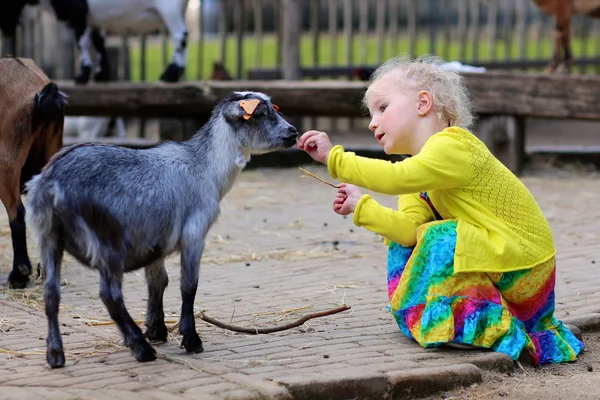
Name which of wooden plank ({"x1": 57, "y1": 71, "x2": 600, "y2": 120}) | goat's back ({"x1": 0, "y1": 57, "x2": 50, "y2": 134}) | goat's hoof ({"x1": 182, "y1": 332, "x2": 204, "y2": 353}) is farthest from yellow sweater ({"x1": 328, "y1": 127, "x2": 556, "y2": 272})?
wooden plank ({"x1": 57, "y1": 71, "x2": 600, "y2": 120})

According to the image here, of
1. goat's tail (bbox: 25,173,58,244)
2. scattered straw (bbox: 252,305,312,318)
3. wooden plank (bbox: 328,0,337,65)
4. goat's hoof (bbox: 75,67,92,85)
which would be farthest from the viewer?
wooden plank (bbox: 328,0,337,65)

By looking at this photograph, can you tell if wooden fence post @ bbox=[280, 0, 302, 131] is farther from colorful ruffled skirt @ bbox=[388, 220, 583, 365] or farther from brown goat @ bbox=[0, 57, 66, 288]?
colorful ruffled skirt @ bbox=[388, 220, 583, 365]

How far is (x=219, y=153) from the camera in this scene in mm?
4137

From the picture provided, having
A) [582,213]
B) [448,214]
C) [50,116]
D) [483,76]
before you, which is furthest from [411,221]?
[483,76]

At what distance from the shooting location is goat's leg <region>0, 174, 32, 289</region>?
18.1 feet

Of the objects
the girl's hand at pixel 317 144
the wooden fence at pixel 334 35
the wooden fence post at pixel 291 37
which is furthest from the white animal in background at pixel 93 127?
the girl's hand at pixel 317 144

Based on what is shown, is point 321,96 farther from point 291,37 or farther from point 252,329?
point 252,329

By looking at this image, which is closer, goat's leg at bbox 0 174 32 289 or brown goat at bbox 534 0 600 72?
goat's leg at bbox 0 174 32 289

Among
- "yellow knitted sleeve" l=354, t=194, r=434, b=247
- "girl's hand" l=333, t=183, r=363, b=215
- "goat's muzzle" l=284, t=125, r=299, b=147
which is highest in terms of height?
"goat's muzzle" l=284, t=125, r=299, b=147

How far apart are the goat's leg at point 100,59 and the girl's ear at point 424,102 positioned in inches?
278

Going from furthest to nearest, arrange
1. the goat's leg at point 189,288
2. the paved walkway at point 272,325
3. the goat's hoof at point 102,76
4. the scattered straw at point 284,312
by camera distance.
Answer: the goat's hoof at point 102,76, the scattered straw at point 284,312, the goat's leg at point 189,288, the paved walkway at point 272,325

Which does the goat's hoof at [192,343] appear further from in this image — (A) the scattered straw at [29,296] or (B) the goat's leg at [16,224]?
(B) the goat's leg at [16,224]

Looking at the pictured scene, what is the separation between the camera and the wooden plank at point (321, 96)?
31.4 feet

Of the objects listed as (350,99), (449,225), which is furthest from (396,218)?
(350,99)
